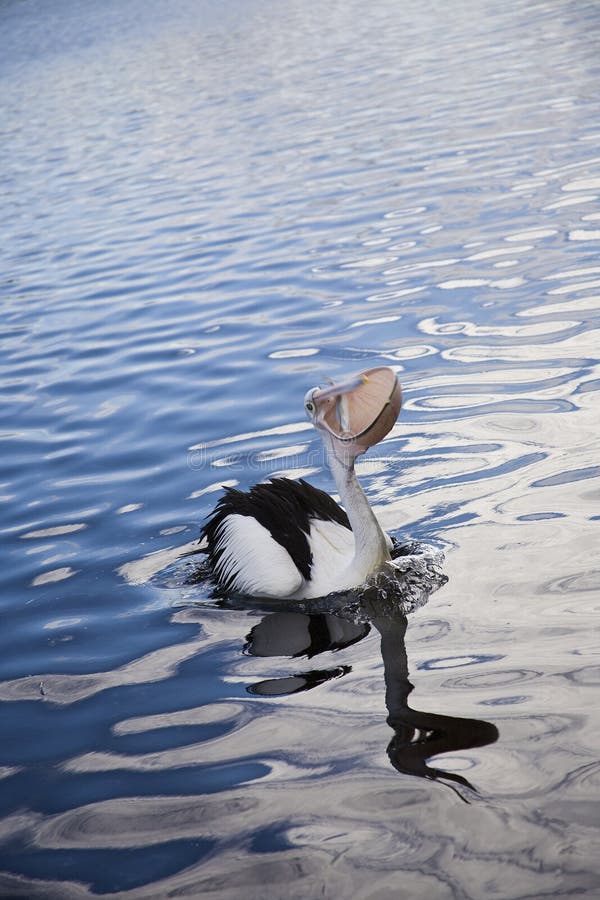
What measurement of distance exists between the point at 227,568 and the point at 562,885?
2269mm

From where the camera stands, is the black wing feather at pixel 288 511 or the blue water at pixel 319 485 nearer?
the blue water at pixel 319 485

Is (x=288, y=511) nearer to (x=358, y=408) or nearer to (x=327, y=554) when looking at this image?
(x=327, y=554)

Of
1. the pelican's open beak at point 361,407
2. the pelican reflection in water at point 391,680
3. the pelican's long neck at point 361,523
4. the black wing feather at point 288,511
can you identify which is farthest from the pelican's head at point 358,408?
the pelican reflection in water at point 391,680

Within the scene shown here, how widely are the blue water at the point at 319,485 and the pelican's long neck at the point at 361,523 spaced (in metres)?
0.23

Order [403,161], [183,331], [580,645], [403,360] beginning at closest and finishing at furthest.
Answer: [580,645]
[403,360]
[183,331]
[403,161]

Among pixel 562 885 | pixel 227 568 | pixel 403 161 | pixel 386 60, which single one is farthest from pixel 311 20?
pixel 562 885

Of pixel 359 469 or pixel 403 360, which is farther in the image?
pixel 403 360

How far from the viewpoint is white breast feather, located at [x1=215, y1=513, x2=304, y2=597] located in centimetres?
458

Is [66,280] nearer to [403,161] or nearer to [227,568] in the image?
[403,161]

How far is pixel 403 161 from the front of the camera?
12.7 metres

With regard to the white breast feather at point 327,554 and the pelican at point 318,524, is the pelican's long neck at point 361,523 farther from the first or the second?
the white breast feather at point 327,554

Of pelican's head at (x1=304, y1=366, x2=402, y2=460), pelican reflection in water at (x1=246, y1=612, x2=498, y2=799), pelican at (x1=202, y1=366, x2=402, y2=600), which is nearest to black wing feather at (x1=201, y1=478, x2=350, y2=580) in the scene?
Result: pelican at (x1=202, y1=366, x2=402, y2=600)

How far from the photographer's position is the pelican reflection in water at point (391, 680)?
345cm

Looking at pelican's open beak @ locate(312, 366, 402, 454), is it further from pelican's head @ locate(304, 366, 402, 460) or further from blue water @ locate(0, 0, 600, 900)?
blue water @ locate(0, 0, 600, 900)
